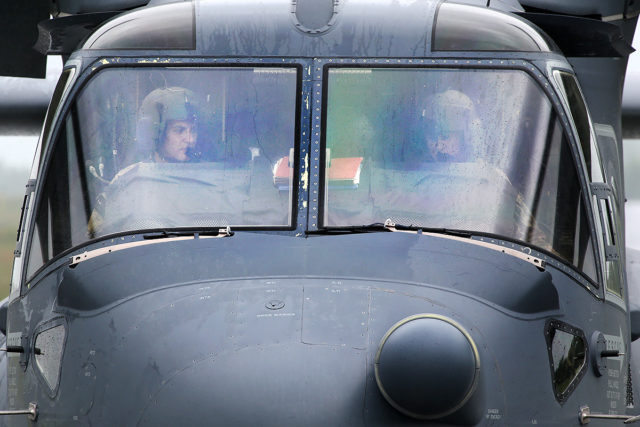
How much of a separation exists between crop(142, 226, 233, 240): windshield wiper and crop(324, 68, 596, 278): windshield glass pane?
1.22 feet

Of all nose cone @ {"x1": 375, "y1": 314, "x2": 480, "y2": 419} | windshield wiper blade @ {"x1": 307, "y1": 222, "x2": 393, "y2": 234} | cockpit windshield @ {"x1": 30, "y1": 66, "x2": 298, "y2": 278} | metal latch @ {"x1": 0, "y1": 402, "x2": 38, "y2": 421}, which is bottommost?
metal latch @ {"x1": 0, "y1": 402, "x2": 38, "y2": 421}

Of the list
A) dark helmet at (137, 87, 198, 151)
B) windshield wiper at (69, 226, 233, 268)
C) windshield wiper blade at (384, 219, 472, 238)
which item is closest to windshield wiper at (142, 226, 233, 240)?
windshield wiper at (69, 226, 233, 268)

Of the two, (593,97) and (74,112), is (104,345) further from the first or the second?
(593,97)

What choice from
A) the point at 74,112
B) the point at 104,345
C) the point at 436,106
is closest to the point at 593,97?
the point at 436,106

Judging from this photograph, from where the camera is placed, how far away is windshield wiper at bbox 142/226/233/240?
4352 mm

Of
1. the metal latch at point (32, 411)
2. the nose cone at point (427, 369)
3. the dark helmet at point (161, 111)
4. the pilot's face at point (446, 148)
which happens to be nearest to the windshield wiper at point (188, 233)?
the dark helmet at point (161, 111)

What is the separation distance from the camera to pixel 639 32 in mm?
7289

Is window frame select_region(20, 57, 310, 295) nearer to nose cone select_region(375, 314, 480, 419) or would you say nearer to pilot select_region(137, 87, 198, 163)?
pilot select_region(137, 87, 198, 163)

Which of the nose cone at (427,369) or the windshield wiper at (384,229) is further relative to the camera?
the windshield wiper at (384,229)

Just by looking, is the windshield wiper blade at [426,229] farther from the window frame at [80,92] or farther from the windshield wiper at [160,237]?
the windshield wiper at [160,237]

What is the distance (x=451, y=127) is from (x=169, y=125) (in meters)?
1.06

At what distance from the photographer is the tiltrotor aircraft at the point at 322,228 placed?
367cm

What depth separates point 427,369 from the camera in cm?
351

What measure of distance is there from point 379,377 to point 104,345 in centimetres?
94
